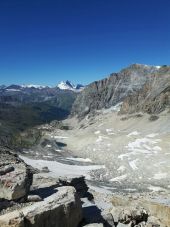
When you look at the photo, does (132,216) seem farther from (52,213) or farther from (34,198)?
(34,198)

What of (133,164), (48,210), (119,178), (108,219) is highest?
(48,210)

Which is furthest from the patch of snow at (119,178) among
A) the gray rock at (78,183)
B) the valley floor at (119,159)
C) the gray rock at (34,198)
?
the gray rock at (34,198)

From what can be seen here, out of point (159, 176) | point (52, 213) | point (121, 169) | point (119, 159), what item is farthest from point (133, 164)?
point (52, 213)

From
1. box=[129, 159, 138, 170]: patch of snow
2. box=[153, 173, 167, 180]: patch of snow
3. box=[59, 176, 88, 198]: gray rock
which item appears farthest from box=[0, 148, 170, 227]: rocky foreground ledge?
box=[129, 159, 138, 170]: patch of snow

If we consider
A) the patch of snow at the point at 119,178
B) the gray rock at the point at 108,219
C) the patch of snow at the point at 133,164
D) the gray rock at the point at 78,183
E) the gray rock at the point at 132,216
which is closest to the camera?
the gray rock at the point at 132,216

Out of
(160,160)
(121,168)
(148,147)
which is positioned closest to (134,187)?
(121,168)

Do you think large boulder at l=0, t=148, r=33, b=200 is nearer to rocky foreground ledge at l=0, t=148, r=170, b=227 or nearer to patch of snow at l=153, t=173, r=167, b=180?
rocky foreground ledge at l=0, t=148, r=170, b=227

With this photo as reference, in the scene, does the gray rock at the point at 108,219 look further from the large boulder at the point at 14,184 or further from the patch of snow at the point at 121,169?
the patch of snow at the point at 121,169

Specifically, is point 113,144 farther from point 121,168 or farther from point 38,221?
point 38,221
